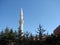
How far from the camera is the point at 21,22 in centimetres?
4991

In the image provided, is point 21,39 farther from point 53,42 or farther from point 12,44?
point 53,42

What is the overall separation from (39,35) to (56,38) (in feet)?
32.5

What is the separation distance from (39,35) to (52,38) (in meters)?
9.31

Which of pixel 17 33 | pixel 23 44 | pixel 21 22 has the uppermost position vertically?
pixel 21 22

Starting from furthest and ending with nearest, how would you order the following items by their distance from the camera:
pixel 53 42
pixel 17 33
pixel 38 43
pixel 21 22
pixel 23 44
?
pixel 21 22, pixel 17 33, pixel 23 44, pixel 38 43, pixel 53 42

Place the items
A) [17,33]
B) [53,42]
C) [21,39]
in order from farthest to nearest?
[17,33]
[21,39]
[53,42]

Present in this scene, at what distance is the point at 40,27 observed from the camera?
1558 inches

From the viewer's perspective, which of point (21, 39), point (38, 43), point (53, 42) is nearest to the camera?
point (53, 42)

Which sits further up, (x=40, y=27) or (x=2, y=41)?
(x=40, y=27)

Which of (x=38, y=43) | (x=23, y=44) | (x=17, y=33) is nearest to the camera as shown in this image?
(x=38, y=43)

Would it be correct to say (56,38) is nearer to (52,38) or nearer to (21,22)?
(52,38)

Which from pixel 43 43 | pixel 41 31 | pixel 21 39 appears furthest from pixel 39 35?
pixel 43 43

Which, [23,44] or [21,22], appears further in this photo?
[21,22]

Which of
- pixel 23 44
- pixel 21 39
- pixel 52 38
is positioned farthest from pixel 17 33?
pixel 52 38
